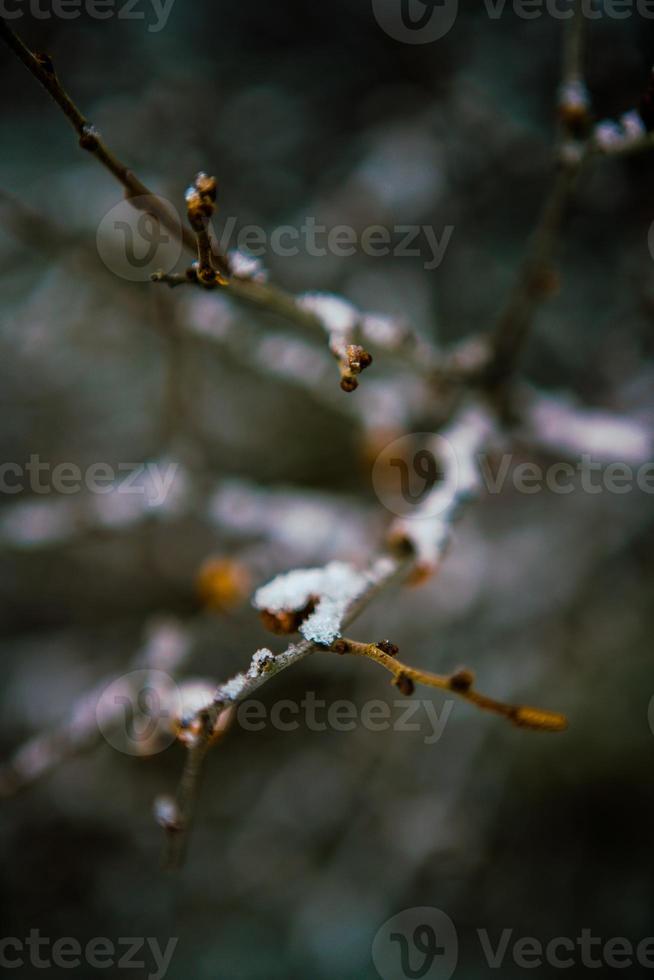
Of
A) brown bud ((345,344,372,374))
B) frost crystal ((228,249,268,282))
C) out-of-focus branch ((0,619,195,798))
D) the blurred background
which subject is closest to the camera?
brown bud ((345,344,372,374))

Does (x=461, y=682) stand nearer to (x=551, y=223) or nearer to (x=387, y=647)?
(x=387, y=647)

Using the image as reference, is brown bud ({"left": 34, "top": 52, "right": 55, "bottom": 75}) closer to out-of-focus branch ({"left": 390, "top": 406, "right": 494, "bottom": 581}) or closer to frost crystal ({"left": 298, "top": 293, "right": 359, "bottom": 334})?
frost crystal ({"left": 298, "top": 293, "right": 359, "bottom": 334})

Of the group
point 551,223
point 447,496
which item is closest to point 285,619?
point 447,496

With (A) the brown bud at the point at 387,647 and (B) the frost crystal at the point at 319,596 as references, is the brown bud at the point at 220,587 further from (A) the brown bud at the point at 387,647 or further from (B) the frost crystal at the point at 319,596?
(A) the brown bud at the point at 387,647

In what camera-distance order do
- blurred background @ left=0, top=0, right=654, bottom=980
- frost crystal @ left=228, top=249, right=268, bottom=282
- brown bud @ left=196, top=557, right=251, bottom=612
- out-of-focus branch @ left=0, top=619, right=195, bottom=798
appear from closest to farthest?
frost crystal @ left=228, top=249, right=268, bottom=282, out-of-focus branch @ left=0, top=619, right=195, bottom=798, brown bud @ left=196, top=557, right=251, bottom=612, blurred background @ left=0, top=0, right=654, bottom=980

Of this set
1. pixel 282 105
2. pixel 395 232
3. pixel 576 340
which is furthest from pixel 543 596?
pixel 282 105

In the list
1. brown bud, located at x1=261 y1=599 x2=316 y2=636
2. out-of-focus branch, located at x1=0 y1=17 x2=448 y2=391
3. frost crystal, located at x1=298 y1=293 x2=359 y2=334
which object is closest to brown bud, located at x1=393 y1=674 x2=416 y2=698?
brown bud, located at x1=261 y1=599 x2=316 y2=636
